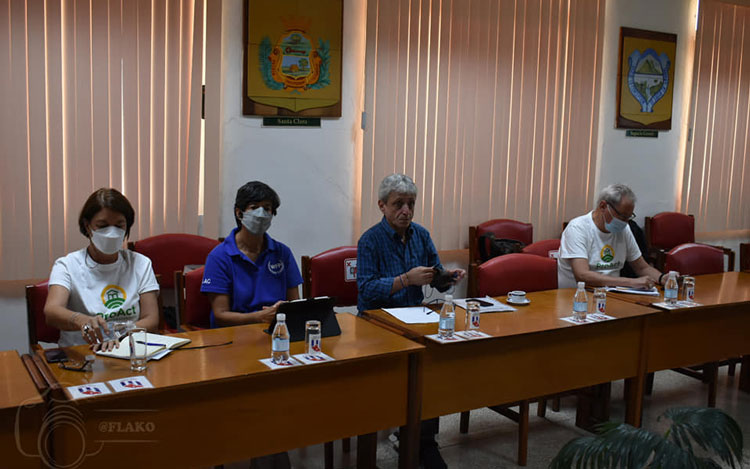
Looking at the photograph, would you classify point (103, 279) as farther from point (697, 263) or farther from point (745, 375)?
point (745, 375)

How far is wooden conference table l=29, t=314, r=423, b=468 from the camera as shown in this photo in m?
2.03

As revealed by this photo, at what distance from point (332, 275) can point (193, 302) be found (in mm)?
809

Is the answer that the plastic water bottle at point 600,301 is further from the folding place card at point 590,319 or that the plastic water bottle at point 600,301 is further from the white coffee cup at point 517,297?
the white coffee cup at point 517,297

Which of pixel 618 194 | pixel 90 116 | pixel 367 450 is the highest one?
pixel 90 116

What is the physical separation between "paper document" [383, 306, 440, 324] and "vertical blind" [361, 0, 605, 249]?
76.9 inches

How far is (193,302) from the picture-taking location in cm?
316

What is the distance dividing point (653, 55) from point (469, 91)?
211 cm

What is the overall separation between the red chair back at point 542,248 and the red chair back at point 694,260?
70 centimetres

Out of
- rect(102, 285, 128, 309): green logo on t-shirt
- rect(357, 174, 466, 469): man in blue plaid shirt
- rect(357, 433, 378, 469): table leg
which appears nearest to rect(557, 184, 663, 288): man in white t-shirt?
rect(357, 174, 466, 469): man in blue plaid shirt

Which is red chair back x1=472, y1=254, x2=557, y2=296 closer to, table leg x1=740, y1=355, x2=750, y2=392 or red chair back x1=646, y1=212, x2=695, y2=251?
table leg x1=740, y1=355, x2=750, y2=392

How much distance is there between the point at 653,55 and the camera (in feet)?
20.8

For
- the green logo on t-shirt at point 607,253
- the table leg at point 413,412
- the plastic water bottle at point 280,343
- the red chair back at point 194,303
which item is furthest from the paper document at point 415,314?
the green logo on t-shirt at point 607,253

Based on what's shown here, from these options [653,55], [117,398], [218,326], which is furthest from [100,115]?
[653,55]

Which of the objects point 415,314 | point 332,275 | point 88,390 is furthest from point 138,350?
point 332,275
